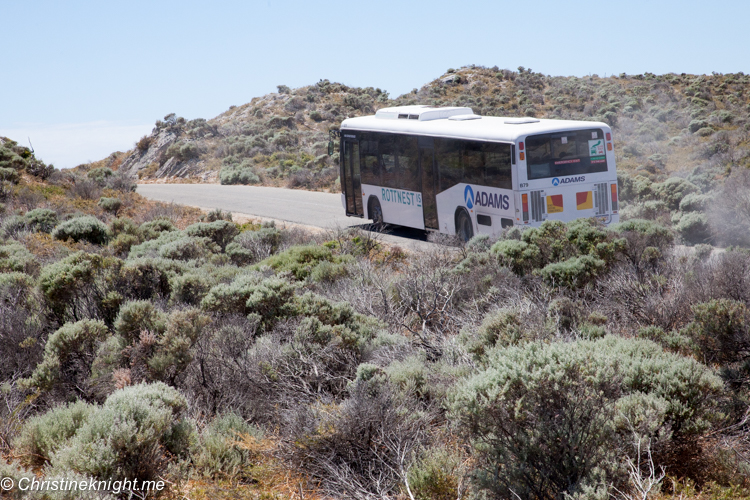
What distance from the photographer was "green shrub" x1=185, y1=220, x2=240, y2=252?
43.3 feet

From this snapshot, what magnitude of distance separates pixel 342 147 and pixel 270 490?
13.0 metres

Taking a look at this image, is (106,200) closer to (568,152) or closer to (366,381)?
(568,152)

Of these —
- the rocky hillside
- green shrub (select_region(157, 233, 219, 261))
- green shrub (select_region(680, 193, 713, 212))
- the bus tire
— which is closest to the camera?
green shrub (select_region(157, 233, 219, 261))

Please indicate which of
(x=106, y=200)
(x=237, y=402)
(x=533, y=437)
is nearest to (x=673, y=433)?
(x=533, y=437)

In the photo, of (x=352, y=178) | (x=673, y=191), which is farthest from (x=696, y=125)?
(x=352, y=178)

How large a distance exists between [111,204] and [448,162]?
1154 cm

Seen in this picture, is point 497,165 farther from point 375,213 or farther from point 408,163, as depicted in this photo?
point 375,213

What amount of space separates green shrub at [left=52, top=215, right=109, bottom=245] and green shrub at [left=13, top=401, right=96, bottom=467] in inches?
373

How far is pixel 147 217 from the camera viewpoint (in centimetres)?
1695

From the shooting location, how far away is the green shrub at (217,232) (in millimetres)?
13203

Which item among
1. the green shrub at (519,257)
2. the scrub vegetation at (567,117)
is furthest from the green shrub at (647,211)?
the green shrub at (519,257)

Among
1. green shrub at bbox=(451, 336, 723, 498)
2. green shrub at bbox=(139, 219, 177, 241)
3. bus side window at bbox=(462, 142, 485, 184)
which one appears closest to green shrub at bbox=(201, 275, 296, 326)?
green shrub at bbox=(451, 336, 723, 498)

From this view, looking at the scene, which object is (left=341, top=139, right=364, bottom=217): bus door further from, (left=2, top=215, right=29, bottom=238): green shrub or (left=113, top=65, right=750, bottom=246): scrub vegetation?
(left=2, top=215, right=29, bottom=238): green shrub

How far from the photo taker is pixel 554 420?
11.5 ft
